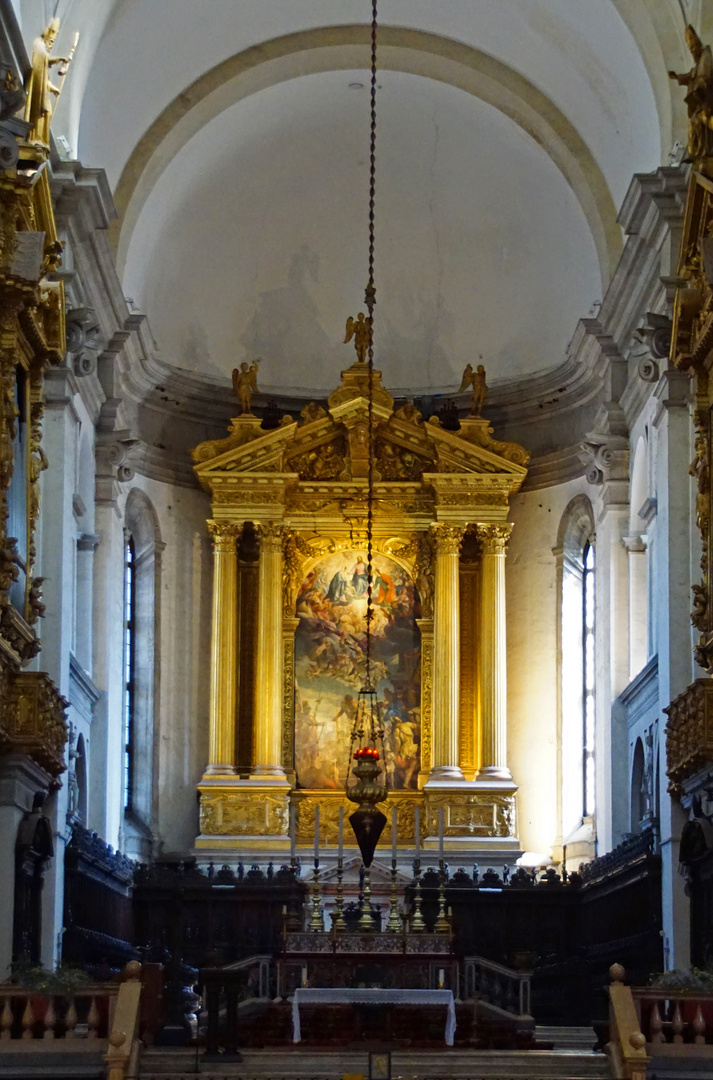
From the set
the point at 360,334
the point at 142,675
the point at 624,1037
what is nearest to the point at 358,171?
the point at 360,334

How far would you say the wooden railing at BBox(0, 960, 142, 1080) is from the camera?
1483cm

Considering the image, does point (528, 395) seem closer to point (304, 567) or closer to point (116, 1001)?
point (304, 567)

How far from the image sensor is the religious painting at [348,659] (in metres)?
27.5

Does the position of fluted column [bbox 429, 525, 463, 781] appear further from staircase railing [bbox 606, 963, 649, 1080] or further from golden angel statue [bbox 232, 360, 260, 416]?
staircase railing [bbox 606, 963, 649, 1080]

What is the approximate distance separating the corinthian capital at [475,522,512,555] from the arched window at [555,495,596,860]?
102cm

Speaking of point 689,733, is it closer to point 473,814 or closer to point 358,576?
point 473,814

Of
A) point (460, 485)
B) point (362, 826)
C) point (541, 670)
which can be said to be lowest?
point (362, 826)

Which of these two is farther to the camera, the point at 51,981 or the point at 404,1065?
the point at 404,1065

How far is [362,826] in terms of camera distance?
18359 millimetres

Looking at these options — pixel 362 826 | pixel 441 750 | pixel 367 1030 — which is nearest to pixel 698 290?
pixel 362 826

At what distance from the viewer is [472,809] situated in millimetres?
26438

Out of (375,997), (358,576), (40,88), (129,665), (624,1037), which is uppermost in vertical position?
(40,88)

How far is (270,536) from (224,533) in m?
0.63

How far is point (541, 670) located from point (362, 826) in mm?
9966
